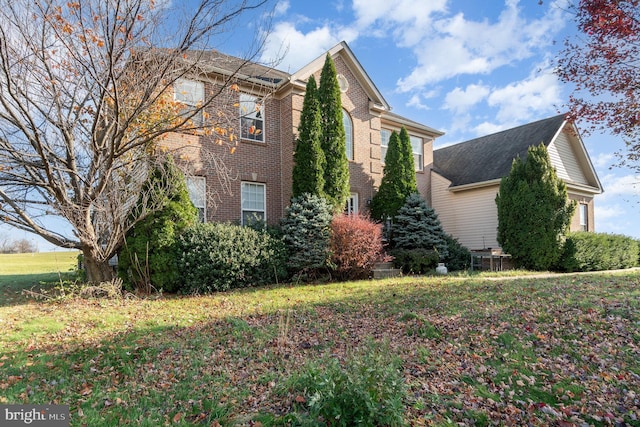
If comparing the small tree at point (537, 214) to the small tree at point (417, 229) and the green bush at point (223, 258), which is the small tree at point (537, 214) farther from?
the green bush at point (223, 258)

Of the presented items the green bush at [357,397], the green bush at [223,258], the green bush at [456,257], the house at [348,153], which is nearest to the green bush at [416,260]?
the green bush at [456,257]

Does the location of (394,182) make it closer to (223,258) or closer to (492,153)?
(492,153)

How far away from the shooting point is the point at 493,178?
16359 millimetres

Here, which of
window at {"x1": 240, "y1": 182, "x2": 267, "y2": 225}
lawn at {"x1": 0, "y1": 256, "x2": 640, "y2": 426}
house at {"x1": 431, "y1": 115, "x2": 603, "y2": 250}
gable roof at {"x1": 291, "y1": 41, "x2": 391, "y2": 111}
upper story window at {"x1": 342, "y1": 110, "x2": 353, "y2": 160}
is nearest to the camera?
lawn at {"x1": 0, "y1": 256, "x2": 640, "y2": 426}

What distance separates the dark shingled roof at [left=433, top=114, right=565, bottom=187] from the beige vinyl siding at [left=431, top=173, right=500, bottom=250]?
0.57 m

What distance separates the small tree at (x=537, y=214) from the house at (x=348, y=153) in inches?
64.5

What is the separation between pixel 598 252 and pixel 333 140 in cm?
1130

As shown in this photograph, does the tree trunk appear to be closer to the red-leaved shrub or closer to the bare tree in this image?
the bare tree

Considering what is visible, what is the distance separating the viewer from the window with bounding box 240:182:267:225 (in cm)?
1245

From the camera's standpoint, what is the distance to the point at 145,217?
31.0ft

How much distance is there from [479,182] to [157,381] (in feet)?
52.2

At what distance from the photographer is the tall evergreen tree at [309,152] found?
11.8m

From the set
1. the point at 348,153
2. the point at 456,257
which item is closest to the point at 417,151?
the point at 348,153

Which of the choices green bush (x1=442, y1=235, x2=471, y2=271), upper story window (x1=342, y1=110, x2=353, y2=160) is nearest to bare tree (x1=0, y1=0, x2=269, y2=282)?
upper story window (x1=342, y1=110, x2=353, y2=160)
